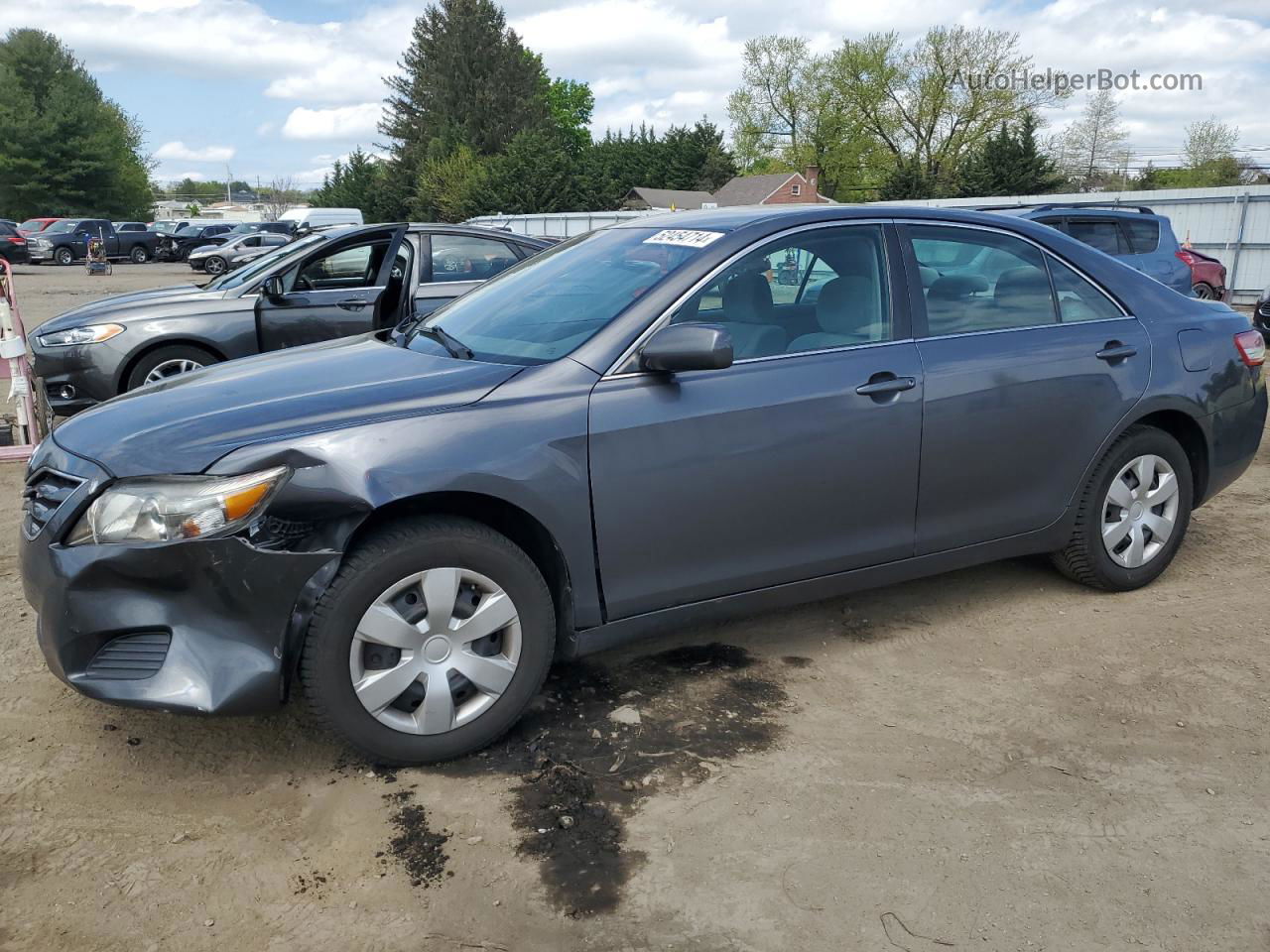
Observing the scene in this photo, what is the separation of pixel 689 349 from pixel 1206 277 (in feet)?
53.7

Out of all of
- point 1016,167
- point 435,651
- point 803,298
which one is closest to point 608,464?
point 435,651

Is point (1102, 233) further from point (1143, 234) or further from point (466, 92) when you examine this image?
point (466, 92)

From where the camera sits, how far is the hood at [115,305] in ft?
26.1

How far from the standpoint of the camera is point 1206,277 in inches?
662

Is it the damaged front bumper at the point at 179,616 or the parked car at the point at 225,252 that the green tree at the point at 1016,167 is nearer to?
the parked car at the point at 225,252

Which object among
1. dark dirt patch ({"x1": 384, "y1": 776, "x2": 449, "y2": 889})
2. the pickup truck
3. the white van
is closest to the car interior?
dark dirt patch ({"x1": 384, "y1": 776, "x2": 449, "y2": 889})

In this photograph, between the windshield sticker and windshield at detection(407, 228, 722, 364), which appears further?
the windshield sticker

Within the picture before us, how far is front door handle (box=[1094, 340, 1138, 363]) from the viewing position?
14.2 ft

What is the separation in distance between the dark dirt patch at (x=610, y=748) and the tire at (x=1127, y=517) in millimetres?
1579

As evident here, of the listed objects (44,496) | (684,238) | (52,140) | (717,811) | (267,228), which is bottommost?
(717,811)

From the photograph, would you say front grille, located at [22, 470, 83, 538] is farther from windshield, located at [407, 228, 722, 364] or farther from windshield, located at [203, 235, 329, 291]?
windshield, located at [203, 235, 329, 291]

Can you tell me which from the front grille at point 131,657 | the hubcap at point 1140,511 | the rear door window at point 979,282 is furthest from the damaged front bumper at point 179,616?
the hubcap at point 1140,511

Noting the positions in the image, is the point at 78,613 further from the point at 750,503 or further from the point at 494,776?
the point at 750,503

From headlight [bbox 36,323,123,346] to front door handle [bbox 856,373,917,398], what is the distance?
615 centimetres
